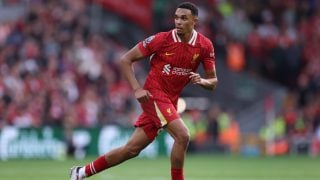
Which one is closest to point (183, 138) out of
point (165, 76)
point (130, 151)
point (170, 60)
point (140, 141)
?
point (140, 141)

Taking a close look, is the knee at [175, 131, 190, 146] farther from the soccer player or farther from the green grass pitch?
the green grass pitch

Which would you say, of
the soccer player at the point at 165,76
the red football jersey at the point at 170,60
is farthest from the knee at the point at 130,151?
the red football jersey at the point at 170,60

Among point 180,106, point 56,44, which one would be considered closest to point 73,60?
point 56,44

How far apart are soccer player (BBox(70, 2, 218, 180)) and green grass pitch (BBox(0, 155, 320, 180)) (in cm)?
473

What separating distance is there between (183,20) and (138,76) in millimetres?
14840

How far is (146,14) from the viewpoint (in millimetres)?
27531

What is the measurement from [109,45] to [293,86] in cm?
596

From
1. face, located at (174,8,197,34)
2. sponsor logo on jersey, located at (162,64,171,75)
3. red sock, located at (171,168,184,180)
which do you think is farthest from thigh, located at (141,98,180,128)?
face, located at (174,8,197,34)

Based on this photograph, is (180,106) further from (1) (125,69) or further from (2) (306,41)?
(2) (306,41)

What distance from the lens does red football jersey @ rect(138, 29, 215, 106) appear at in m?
12.7

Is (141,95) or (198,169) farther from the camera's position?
(198,169)

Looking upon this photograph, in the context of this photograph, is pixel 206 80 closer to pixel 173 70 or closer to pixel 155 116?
pixel 173 70

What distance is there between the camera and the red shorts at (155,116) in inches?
498

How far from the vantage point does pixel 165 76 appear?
12.8m
